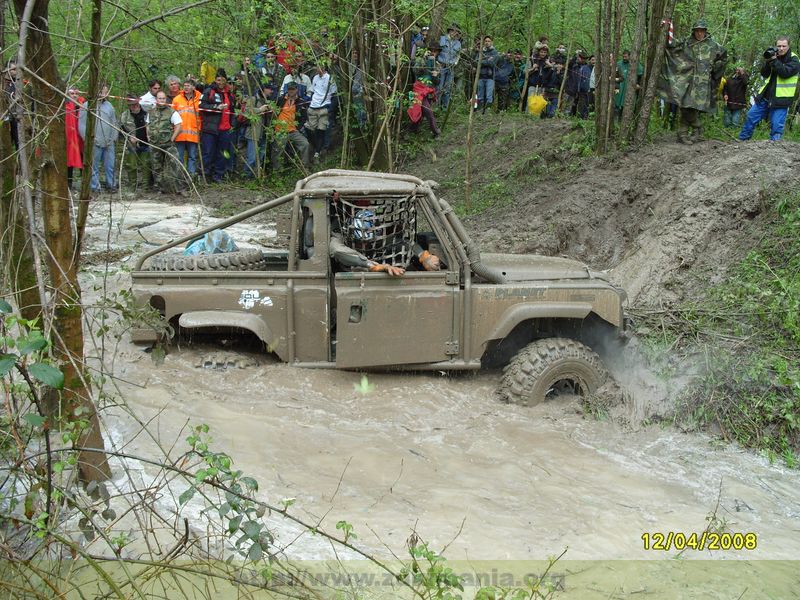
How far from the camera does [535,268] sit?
6406mm

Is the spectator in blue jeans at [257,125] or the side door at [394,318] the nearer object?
Answer: the side door at [394,318]

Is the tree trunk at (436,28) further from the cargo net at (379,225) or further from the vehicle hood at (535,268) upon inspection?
the cargo net at (379,225)

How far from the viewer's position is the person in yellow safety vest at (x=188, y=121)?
1269cm

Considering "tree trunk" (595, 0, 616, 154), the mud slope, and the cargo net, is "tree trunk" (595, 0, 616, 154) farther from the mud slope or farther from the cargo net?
the cargo net

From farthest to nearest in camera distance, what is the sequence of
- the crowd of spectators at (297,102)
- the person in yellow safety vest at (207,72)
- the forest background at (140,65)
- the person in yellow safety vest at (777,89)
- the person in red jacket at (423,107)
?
the person in red jacket at (423,107) → the person in yellow safety vest at (207,72) → the crowd of spectators at (297,102) → the person in yellow safety vest at (777,89) → the forest background at (140,65)

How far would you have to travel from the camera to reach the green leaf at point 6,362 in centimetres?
233

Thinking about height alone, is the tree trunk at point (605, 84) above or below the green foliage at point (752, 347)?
above

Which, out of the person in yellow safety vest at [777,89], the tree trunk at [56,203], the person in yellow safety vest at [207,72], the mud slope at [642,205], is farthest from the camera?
the person in yellow safety vest at [207,72]

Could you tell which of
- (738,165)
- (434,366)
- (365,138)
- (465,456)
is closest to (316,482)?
(465,456)

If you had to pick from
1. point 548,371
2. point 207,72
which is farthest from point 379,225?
point 207,72

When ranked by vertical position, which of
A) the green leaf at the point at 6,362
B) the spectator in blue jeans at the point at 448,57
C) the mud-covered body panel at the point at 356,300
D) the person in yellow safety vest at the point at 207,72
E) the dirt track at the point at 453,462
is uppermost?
the spectator in blue jeans at the point at 448,57
